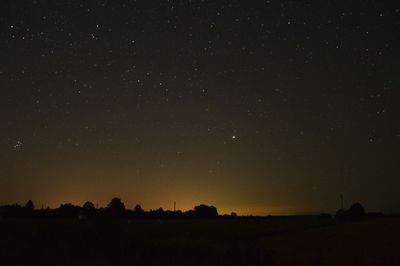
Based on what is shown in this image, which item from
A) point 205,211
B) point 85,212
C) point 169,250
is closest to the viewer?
point 169,250

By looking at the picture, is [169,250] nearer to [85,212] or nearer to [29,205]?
[85,212]

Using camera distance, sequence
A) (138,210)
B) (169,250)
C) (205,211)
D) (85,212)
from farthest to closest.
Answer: (205,211)
(138,210)
(85,212)
(169,250)

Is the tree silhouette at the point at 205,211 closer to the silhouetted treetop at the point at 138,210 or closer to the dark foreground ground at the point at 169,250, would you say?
the silhouetted treetop at the point at 138,210

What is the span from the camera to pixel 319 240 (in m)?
42.1

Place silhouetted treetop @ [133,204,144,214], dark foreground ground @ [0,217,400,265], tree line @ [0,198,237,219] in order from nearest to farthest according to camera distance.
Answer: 1. dark foreground ground @ [0,217,400,265]
2. tree line @ [0,198,237,219]
3. silhouetted treetop @ [133,204,144,214]

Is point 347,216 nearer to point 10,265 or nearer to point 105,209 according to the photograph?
point 105,209

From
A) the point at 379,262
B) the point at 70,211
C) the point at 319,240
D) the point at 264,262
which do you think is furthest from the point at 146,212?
the point at 264,262

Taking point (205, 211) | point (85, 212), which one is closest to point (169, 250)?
point (85, 212)

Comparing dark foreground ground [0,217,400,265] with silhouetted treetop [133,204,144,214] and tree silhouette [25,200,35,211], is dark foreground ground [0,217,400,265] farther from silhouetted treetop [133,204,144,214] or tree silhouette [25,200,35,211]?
tree silhouette [25,200,35,211]

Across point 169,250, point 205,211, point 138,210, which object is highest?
point 205,211

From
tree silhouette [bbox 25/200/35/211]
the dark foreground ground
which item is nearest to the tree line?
tree silhouette [bbox 25/200/35/211]

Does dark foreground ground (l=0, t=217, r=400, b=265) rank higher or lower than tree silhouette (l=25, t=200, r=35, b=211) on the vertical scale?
lower

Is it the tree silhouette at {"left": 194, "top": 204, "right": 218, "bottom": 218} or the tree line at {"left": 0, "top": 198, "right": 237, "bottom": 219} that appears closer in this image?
the tree line at {"left": 0, "top": 198, "right": 237, "bottom": 219}

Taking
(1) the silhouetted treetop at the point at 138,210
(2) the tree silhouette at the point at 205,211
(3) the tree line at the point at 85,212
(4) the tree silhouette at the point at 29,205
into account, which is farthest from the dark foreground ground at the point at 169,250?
(4) the tree silhouette at the point at 29,205
